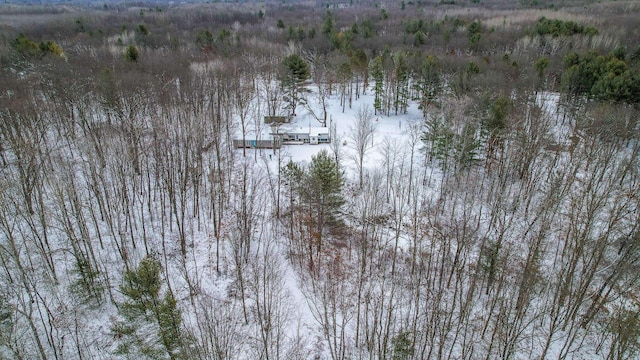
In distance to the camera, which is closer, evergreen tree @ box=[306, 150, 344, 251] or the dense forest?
the dense forest

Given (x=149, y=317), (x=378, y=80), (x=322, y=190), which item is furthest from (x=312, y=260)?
(x=378, y=80)

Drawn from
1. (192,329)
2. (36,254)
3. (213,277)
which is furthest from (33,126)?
(192,329)

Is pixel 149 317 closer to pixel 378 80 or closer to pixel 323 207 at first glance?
pixel 323 207

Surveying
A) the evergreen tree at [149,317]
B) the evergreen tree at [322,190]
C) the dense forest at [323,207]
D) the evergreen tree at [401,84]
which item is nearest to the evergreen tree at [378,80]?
the dense forest at [323,207]

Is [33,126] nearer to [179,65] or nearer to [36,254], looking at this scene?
[36,254]

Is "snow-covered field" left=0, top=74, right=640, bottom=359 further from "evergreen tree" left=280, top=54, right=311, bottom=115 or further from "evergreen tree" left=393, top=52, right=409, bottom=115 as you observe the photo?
"evergreen tree" left=393, top=52, right=409, bottom=115

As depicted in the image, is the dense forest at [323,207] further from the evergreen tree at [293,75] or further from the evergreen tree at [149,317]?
the evergreen tree at [293,75]

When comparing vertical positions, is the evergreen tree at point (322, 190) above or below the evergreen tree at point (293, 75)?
below

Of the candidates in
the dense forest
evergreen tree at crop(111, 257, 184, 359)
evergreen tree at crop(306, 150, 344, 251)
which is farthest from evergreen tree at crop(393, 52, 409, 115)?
evergreen tree at crop(111, 257, 184, 359)
